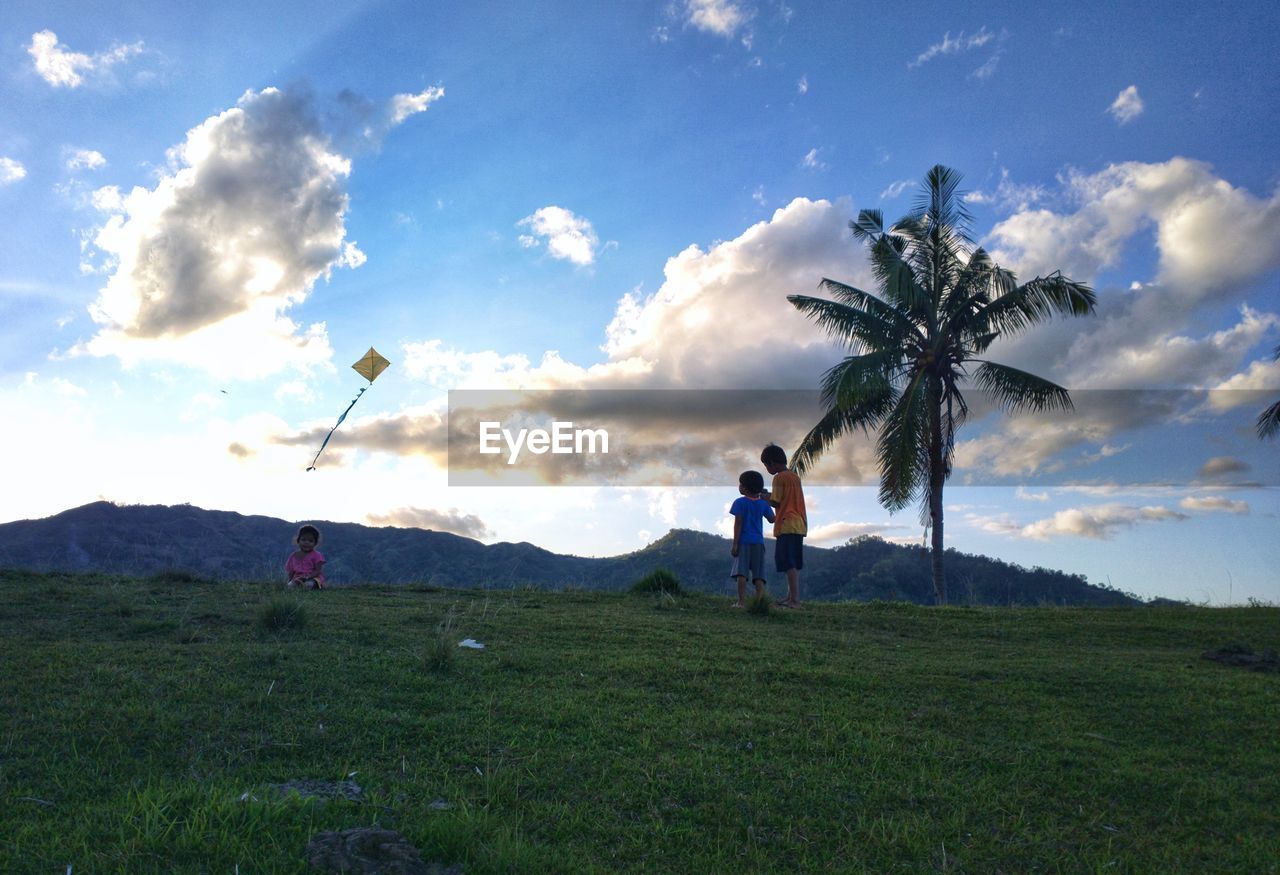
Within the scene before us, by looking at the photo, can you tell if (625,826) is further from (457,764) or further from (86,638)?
(86,638)

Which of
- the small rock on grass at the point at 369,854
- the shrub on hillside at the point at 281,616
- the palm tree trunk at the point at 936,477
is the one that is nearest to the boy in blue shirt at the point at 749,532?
the shrub on hillside at the point at 281,616

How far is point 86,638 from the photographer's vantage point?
7.33 meters

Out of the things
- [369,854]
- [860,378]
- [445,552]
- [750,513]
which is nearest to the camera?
[369,854]

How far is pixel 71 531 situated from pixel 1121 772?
42487mm

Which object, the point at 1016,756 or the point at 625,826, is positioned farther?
the point at 1016,756

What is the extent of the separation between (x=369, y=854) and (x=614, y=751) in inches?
72.0

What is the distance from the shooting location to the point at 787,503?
38.8ft

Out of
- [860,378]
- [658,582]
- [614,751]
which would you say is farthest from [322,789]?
[860,378]

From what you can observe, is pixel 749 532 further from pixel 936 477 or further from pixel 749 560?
pixel 936 477

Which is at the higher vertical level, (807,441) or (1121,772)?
(807,441)

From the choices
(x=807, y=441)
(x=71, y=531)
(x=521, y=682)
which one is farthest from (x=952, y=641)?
(x=71, y=531)

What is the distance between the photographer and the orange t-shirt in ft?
38.4

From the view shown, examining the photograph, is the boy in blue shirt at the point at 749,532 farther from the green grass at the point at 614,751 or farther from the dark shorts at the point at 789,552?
the green grass at the point at 614,751

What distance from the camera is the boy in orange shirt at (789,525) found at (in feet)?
38.3
